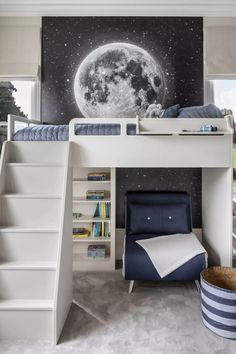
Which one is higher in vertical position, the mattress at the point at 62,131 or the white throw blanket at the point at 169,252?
the mattress at the point at 62,131

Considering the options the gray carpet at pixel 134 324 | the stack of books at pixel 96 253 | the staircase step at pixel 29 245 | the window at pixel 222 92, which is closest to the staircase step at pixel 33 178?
the staircase step at pixel 29 245

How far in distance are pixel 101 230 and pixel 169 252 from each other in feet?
2.82

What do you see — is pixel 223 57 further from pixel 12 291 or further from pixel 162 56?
pixel 12 291

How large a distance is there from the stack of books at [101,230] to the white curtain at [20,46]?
1.85m

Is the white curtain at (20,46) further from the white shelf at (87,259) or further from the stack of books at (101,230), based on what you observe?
the white shelf at (87,259)

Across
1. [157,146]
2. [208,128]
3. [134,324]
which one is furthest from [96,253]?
[208,128]

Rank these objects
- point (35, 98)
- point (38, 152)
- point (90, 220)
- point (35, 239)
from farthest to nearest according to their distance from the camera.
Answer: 1. point (35, 98)
2. point (90, 220)
3. point (38, 152)
4. point (35, 239)

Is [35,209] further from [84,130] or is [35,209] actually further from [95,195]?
[95,195]

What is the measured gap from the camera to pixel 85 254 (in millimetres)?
3057

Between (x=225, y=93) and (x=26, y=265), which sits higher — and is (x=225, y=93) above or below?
above

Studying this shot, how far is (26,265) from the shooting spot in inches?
73.5

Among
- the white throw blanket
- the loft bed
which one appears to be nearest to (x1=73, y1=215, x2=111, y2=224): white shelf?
the white throw blanket

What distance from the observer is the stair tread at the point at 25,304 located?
68.9 inches

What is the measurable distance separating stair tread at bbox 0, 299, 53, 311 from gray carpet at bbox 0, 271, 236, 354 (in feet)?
0.78
